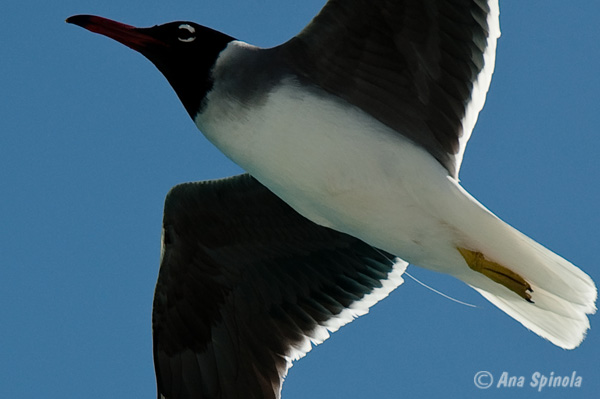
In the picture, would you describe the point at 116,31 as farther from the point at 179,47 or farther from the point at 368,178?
the point at 368,178

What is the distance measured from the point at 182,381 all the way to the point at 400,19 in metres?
2.26

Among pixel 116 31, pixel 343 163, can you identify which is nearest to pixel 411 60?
pixel 343 163

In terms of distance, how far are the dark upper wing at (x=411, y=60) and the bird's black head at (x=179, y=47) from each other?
385 mm

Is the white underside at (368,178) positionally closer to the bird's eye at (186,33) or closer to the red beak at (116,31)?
the bird's eye at (186,33)

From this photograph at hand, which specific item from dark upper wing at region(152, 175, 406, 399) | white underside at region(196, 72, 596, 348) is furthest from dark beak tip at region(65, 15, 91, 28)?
dark upper wing at region(152, 175, 406, 399)

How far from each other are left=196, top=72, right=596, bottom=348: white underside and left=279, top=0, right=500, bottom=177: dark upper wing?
10cm

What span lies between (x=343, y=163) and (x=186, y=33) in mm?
1009

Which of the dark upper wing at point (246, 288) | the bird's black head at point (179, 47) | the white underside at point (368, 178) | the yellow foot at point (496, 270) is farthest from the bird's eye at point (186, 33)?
the yellow foot at point (496, 270)

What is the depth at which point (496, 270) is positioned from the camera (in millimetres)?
4516

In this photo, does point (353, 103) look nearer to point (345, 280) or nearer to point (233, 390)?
point (345, 280)

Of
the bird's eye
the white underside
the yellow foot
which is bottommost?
the yellow foot

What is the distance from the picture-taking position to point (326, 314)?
5.35 metres

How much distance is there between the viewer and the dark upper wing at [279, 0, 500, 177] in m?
4.39

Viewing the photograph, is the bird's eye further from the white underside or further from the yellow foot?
the yellow foot
